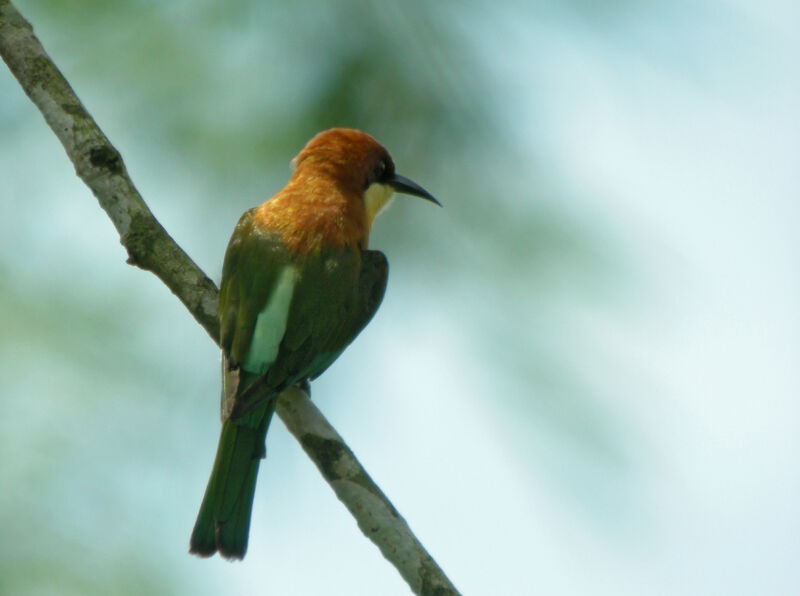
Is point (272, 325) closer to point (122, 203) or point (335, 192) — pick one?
point (122, 203)

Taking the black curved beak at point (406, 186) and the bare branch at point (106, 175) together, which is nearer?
the bare branch at point (106, 175)

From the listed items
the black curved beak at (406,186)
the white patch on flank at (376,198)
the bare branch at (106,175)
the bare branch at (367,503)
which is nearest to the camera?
the bare branch at (367,503)

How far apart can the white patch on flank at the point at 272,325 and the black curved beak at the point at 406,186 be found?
66 centimetres

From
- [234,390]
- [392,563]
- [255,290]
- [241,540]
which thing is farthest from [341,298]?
[392,563]

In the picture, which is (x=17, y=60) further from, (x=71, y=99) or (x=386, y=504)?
(x=386, y=504)

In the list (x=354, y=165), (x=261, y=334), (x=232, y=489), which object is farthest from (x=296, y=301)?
(x=354, y=165)

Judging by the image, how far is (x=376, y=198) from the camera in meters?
3.75

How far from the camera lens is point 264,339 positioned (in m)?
2.90

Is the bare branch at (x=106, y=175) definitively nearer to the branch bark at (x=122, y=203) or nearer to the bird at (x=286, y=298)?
the branch bark at (x=122, y=203)

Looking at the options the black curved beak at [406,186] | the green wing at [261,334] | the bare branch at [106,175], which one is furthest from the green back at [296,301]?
the black curved beak at [406,186]

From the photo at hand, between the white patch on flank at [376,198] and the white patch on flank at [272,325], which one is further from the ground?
the white patch on flank at [376,198]

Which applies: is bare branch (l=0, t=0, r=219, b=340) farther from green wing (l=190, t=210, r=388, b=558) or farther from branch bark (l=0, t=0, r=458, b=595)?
green wing (l=190, t=210, r=388, b=558)

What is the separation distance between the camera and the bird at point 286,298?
2828 mm

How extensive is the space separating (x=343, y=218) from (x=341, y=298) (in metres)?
0.33
